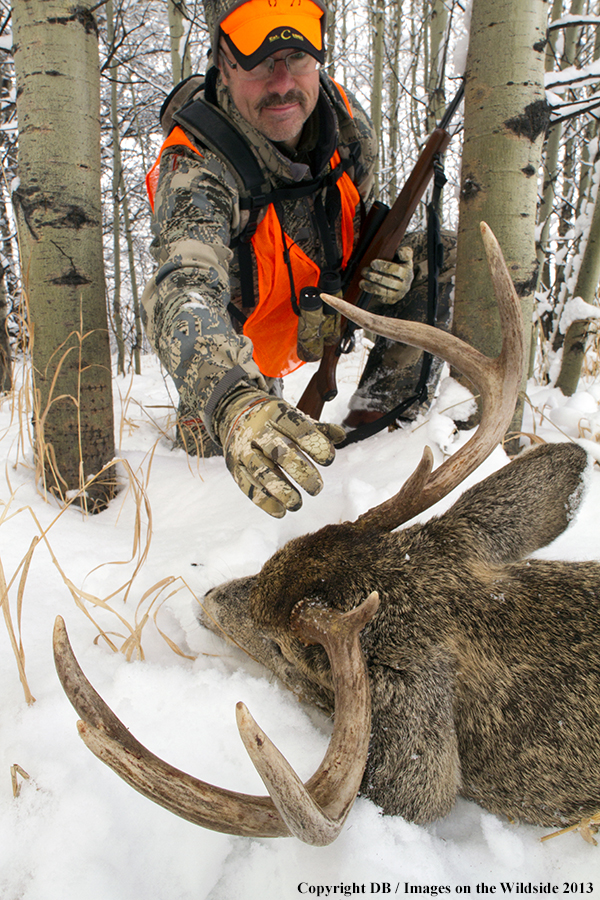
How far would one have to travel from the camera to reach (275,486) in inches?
65.4

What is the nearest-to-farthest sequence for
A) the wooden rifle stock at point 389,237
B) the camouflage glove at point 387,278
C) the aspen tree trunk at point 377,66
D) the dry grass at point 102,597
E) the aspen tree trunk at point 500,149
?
the dry grass at point 102,597, the aspen tree trunk at point 500,149, the wooden rifle stock at point 389,237, the camouflage glove at point 387,278, the aspen tree trunk at point 377,66

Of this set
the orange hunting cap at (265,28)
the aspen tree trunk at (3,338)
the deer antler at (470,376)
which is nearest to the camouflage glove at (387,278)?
the orange hunting cap at (265,28)

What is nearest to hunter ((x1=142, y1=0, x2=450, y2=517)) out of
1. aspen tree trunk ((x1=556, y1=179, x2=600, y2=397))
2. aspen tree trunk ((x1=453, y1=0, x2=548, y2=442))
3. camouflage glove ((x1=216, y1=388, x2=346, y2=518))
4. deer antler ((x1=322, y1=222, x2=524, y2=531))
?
camouflage glove ((x1=216, y1=388, x2=346, y2=518))

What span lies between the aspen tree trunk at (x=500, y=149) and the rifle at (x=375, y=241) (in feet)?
1.39

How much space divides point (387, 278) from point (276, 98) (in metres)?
1.10

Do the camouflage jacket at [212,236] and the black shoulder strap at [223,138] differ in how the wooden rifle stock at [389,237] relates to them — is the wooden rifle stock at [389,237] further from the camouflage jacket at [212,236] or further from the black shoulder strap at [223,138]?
the black shoulder strap at [223,138]

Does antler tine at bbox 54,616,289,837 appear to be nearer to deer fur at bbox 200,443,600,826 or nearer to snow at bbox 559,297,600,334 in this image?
deer fur at bbox 200,443,600,826

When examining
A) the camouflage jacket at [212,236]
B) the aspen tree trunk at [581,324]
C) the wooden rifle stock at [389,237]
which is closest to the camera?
the camouflage jacket at [212,236]

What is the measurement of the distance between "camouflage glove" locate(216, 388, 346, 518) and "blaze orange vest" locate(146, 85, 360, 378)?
161 cm

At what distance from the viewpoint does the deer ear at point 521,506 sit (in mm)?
1733

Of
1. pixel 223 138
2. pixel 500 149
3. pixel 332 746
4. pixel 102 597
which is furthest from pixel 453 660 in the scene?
pixel 223 138

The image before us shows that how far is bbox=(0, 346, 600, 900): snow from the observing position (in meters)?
1.03

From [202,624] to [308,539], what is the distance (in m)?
0.48

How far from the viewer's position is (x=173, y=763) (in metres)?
1.23
